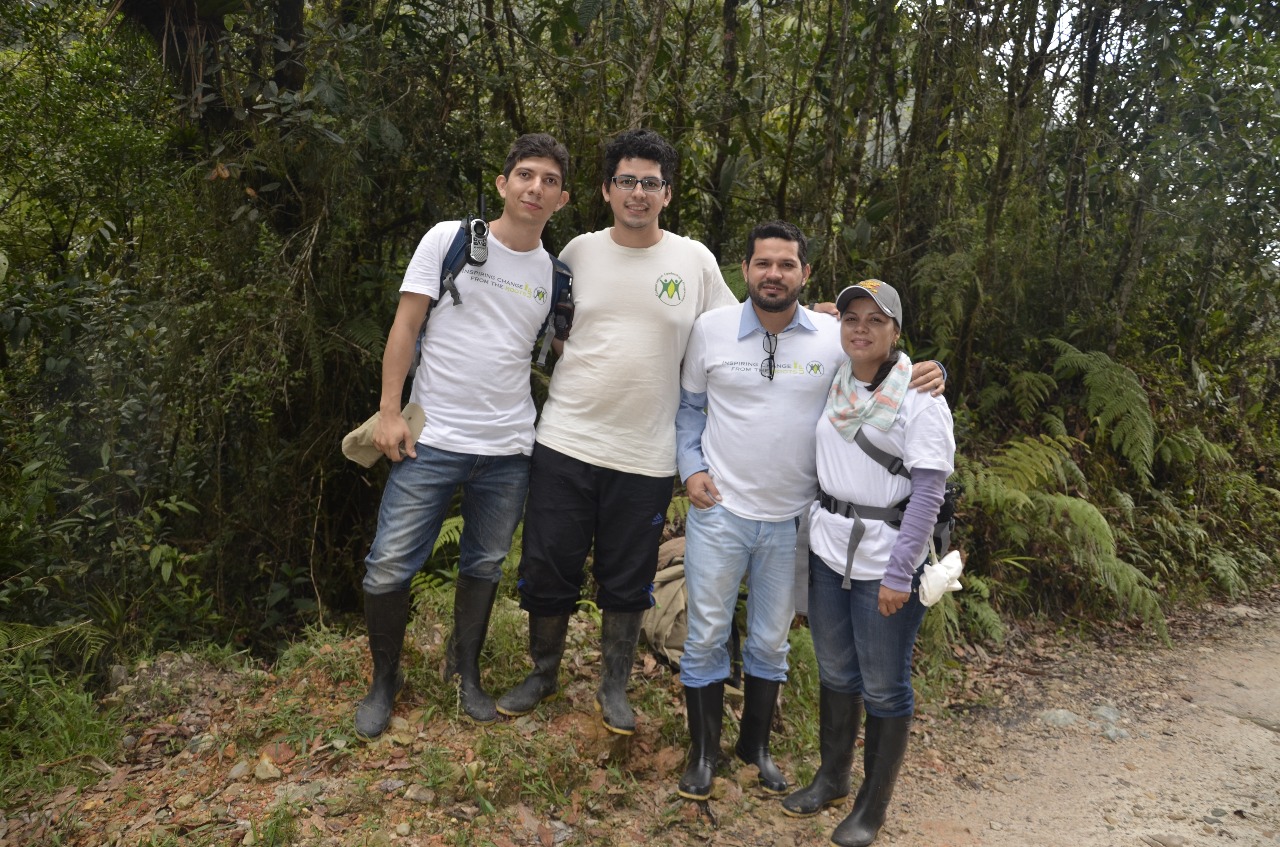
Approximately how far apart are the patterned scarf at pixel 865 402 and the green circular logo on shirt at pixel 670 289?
70 centimetres

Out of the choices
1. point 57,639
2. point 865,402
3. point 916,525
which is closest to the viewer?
point 916,525

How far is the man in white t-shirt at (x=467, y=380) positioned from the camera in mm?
3416

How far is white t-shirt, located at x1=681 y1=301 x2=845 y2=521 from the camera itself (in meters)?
3.45

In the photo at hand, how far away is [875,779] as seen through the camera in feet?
11.4

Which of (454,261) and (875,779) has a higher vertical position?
(454,261)

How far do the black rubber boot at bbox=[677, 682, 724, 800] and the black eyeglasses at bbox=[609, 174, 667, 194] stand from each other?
6.43 feet

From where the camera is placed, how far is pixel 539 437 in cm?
362

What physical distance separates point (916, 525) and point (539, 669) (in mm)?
1769

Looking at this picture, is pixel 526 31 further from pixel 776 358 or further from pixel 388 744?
pixel 388 744

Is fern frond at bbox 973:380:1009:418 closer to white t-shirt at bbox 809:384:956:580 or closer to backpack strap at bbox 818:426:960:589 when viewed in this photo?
backpack strap at bbox 818:426:960:589

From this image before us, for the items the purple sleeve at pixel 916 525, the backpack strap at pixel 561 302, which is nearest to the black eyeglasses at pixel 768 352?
the purple sleeve at pixel 916 525

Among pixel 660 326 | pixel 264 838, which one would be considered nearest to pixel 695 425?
pixel 660 326

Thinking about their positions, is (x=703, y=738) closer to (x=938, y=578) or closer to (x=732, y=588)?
(x=732, y=588)

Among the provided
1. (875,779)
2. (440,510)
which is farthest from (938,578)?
(440,510)
